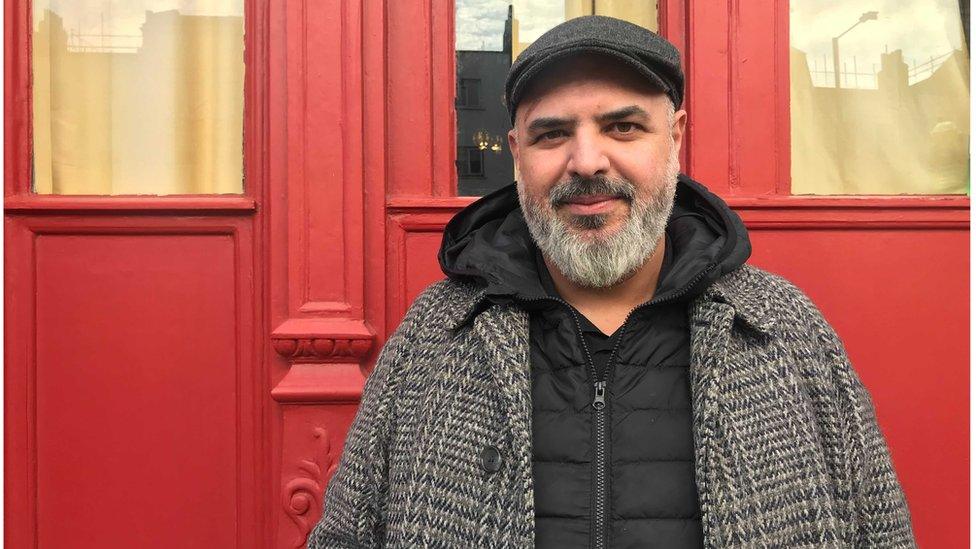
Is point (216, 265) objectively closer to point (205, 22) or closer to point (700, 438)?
point (205, 22)

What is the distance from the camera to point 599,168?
5.52 ft

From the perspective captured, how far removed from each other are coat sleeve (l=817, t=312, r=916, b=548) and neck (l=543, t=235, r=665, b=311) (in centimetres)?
47

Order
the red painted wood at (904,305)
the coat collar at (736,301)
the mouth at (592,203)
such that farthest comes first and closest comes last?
the red painted wood at (904,305), the mouth at (592,203), the coat collar at (736,301)

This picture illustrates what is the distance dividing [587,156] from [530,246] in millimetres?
328

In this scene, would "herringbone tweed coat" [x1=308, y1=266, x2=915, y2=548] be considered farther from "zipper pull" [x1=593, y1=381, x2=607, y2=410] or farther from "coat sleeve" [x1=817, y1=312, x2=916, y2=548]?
"zipper pull" [x1=593, y1=381, x2=607, y2=410]

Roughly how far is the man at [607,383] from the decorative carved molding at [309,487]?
2.42ft

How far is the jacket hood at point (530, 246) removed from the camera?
1691 millimetres

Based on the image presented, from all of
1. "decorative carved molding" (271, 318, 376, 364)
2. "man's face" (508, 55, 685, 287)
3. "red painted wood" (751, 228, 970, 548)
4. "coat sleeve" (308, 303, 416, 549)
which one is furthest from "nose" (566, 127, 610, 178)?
"red painted wood" (751, 228, 970, 548)

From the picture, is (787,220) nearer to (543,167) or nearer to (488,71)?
(488,71)

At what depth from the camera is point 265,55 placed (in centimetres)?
265

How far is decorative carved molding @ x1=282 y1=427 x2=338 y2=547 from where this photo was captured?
2535mm

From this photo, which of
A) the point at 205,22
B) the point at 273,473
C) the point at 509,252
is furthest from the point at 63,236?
the point at 509,252

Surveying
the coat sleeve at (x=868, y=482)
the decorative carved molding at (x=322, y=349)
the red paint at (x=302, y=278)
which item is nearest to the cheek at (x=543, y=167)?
the coat sleeve at (x=868, y=482)

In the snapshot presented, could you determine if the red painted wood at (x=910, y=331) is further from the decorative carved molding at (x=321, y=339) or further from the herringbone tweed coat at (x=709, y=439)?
the decorative carved molding at (x=321, y=339)
